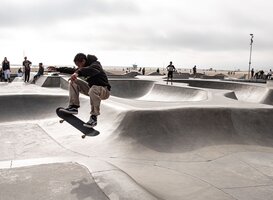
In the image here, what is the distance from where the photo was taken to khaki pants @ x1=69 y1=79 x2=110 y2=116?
20.8 ft

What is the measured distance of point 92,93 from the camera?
20.8ft

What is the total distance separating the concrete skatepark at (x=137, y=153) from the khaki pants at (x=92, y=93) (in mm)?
1307

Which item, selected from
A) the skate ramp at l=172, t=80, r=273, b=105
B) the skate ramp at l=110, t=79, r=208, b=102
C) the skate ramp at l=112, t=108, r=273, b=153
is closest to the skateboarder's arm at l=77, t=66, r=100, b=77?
the skate ramp at l=112, t=108, r=273, b=153

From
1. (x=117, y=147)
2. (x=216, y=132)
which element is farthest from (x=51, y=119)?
(x=216, y=132)

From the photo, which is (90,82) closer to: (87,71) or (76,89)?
(87,71)

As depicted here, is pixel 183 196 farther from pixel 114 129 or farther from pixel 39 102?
pixel 39 102

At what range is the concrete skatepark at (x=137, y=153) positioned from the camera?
4.36 m

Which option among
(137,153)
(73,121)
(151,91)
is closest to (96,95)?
(73,121)

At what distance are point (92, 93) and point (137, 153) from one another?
214 cm

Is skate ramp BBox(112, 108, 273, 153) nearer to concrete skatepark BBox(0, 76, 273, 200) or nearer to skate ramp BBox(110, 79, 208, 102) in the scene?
concrete skatepark BBox(0, 76, 273, 200)

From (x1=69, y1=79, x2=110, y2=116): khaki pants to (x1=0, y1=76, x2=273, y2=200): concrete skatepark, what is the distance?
1.31 m

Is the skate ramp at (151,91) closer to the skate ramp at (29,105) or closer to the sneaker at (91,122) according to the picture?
the skate ramp at (29,105)

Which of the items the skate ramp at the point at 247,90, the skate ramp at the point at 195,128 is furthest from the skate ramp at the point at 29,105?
the skate ramp at the point at 247,90

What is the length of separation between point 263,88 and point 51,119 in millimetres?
15824
